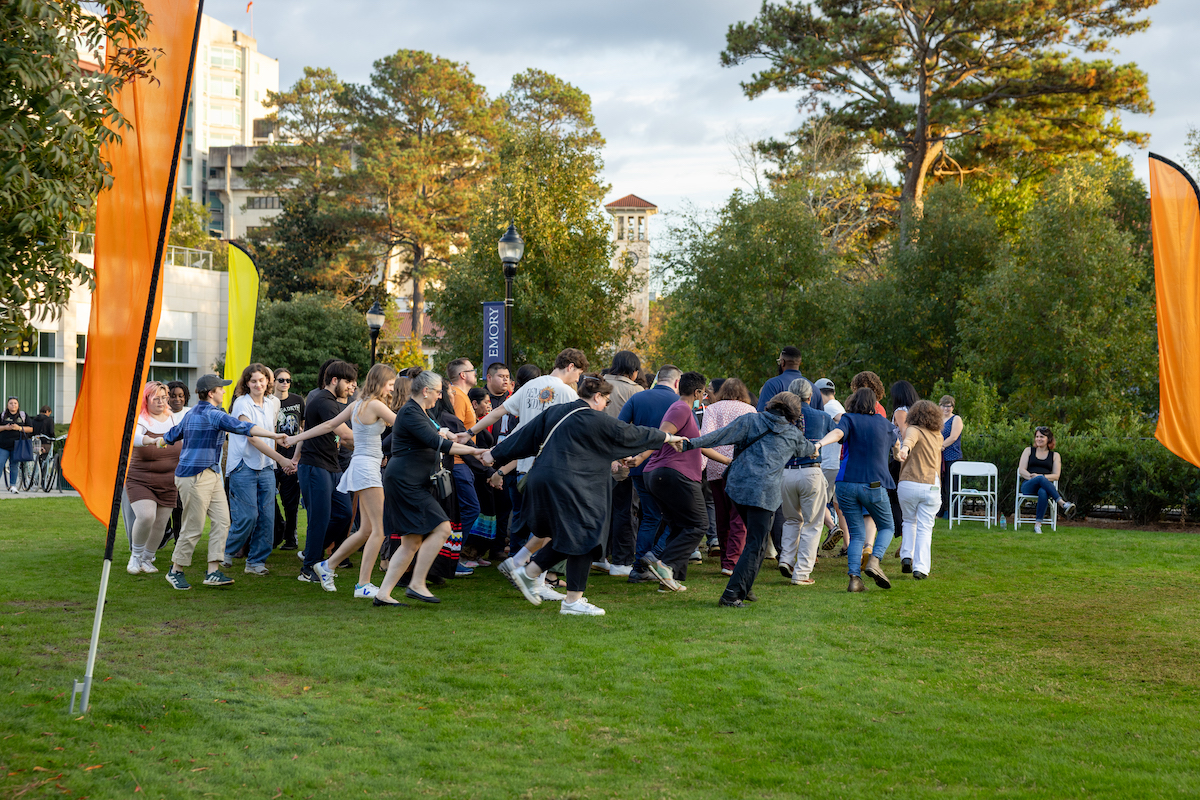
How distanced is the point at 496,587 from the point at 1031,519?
429 inches

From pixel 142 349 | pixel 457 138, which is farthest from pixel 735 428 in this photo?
pixel 457 138

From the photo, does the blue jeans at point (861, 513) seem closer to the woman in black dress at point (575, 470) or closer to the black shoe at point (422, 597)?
the woman in black dress at point (575, 470)

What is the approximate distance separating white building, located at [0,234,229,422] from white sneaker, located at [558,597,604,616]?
32.1m

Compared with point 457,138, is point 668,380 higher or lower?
lower

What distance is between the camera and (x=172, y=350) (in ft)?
138

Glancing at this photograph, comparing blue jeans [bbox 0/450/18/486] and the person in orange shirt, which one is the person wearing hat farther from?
A: blue jeans [bbox 0/450/18/486]

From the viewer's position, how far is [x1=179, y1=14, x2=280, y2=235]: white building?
8081 cm

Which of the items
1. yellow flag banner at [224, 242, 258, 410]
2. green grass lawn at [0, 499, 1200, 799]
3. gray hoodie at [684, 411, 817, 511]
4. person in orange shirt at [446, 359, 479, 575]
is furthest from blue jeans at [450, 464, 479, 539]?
yellow flag banner at [224, 242, 258, 410]

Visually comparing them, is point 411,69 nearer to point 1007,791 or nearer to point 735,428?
point 735,428

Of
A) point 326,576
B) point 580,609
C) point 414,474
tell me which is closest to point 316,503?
point 326,576

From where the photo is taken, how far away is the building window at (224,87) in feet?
273

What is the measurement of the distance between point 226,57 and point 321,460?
86.4m

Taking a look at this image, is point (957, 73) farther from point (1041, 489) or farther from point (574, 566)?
point (574, 566)

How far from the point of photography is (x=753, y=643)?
22.6 ft
